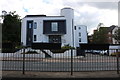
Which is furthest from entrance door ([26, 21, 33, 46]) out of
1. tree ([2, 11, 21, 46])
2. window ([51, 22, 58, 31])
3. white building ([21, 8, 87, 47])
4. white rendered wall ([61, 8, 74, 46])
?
white rendered wall ([61, 8, 74, 46])

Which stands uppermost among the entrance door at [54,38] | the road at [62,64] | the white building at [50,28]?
the white building at [50,28]

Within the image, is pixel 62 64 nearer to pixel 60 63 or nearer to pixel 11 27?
pixel 60 63

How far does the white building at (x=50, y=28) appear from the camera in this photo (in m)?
49.5

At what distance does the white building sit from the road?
3656 centimetres

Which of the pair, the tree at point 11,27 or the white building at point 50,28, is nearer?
the white building at point 50,28

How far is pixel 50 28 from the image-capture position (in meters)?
50.9

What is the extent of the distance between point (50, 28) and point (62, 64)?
38950 mm

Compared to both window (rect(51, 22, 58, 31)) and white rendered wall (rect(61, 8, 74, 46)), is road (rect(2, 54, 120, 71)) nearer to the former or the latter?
white rendered wall (rect(61, 8, 74, 46))

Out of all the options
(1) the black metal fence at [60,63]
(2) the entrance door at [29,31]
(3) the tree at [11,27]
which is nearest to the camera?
(1) the black metal fence at [60,63]

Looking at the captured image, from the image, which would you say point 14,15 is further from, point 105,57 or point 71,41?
point 105,57

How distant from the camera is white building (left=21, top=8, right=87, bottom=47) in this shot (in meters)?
49.5

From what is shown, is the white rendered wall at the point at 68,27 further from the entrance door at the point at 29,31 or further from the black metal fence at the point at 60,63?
the black metal fence at the point at 60,63

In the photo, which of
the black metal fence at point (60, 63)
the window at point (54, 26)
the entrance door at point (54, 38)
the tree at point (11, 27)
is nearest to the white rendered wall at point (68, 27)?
the entrance door at point (54, 38)

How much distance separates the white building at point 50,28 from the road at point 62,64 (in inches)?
1440
